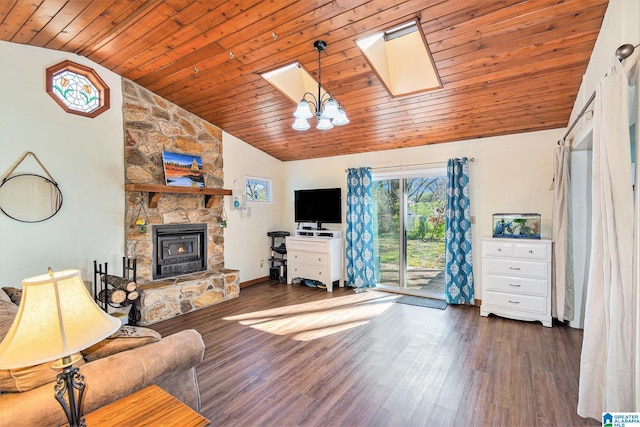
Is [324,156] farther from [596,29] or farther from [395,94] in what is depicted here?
[596,29]

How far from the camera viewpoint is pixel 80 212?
363 cm

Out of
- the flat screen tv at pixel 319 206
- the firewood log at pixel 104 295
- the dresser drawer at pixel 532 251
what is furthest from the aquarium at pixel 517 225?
the firewood log at pixel 104 295

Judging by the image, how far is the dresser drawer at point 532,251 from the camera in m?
3.58

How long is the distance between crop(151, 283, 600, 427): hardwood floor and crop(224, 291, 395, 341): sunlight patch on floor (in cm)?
1

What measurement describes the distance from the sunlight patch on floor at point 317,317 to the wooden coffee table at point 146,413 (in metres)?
2.07

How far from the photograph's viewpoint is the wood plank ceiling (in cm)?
248

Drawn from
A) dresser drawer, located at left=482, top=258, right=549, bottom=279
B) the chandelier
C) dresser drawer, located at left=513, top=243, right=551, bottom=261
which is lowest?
dresser drawer, located at left=482, top=258, right=549, bottom=279

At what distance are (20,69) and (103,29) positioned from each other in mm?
1061

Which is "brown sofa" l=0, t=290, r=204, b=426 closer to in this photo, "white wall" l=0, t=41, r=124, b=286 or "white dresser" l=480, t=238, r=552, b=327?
"white wall" l=0, t=41, r=124, b=286

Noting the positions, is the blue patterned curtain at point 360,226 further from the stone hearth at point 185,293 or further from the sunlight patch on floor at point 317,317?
the stone hearth at point 185,293

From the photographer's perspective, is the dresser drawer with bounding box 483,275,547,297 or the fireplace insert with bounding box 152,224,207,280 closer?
the dresser drawer with bounding box 483,275,547,297

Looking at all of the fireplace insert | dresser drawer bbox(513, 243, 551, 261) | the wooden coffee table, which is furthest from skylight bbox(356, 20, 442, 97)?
the fireplace insert

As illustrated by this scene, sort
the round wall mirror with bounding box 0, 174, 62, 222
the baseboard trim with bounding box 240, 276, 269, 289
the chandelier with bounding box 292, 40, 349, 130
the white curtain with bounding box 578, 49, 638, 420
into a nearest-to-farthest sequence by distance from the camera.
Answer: the white curtain with bounding box 578, 49, 638, 420 → the chandelier with bounding box 292, 40, 349, 130 → the round wall mirror with bounding box 0, 174, 62, 222 → the baseboard trim with bounding box 240, 276, 269, 289

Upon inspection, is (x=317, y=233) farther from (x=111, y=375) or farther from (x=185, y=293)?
(x=111, y=375)
